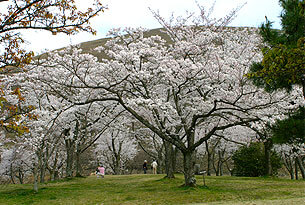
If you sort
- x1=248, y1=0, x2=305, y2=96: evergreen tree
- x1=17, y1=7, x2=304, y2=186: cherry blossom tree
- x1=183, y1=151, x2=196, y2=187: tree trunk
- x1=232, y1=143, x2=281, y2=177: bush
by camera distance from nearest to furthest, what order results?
x1=248, y1=0, x2=305, y2=96: evergreen tree → x1=17, y1=7, x2=304, y2=186: cherry blossom tree → x1=183, y1=151, x2=196, y2=187: tree trunk → x1=232, y1=143, x2=281, y2=177: bush

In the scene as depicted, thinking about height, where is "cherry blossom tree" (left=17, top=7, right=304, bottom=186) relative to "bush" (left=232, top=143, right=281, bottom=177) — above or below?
above

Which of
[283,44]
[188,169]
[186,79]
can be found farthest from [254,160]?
[283,44]

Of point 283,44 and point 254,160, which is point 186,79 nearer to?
point 283,44

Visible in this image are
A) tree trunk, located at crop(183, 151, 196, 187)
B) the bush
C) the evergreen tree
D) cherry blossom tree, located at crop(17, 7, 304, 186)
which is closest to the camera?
the evergreen tree

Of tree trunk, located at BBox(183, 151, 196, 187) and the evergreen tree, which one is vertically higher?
the evergreen tree

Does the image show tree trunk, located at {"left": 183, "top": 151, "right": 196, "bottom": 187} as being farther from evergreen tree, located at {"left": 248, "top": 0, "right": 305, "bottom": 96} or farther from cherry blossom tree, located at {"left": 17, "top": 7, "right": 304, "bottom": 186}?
evergreen tree, located at {"left": 248, "top": 0, "right": 305, "bottom": 96}

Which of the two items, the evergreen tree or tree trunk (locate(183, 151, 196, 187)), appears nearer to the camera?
the evergreen tree

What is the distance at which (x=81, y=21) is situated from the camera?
7016 mm

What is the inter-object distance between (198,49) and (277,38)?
4691mm

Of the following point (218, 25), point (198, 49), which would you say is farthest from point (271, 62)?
point (218, 25)


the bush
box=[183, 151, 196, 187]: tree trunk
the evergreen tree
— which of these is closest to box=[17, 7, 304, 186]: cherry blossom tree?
box=[183, 151, 196, 187]: tree trunk

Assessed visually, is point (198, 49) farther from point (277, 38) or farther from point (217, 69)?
point (277, 38)

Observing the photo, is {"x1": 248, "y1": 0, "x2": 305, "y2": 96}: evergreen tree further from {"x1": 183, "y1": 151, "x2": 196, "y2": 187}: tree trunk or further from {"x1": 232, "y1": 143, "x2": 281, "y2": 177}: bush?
{"x1": 232, "y1": 143, "x2": 281, "y2": 177}: bush

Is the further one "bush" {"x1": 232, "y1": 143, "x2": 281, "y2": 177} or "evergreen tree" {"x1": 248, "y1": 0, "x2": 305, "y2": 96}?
"bush" {"x1": 232, "y1": 143, "x2": 281, "y2": 177}
